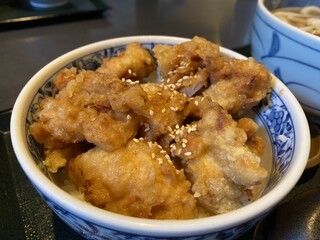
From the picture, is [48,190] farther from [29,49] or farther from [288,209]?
[29,49]

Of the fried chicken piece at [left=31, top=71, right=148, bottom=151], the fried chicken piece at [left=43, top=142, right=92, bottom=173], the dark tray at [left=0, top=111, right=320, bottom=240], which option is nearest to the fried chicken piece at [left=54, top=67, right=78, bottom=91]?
the fried chicken piece at [left=31, top=71, right=148, bottom=151]

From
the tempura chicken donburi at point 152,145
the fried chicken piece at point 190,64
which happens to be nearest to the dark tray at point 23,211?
the tempura chicken donburi at point 152,145

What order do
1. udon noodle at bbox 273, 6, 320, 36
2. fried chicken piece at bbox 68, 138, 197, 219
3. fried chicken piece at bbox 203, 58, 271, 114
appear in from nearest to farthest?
fried chicken piece at bbox 68, 138, 197, 219 → fried chicken piece at bbox 203, 58, 271, 114 → udon noodle at bbox 273, 6, 320, 36

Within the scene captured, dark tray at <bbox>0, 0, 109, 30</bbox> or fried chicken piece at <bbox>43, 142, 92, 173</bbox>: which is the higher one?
fried chicken piece at <bbox>43, 142, 92, 173</bbox>

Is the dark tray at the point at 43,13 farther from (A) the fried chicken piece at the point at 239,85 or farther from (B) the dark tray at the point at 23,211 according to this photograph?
(A) the fried chicken piece at the point at 239,85

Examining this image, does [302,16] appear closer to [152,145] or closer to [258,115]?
[258,115]

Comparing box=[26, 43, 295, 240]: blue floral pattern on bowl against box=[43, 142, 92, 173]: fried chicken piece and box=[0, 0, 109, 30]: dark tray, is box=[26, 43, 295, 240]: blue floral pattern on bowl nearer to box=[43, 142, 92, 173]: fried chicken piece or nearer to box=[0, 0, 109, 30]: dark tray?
box=[43, 142, 92, 173]: fried chicken piece

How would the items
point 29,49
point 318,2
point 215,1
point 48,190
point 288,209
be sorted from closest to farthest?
point 48,190 → point 288,209 → point 318,2 → point 29,49 → point 215,1

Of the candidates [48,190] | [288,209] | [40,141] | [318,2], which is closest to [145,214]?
[48,190]
